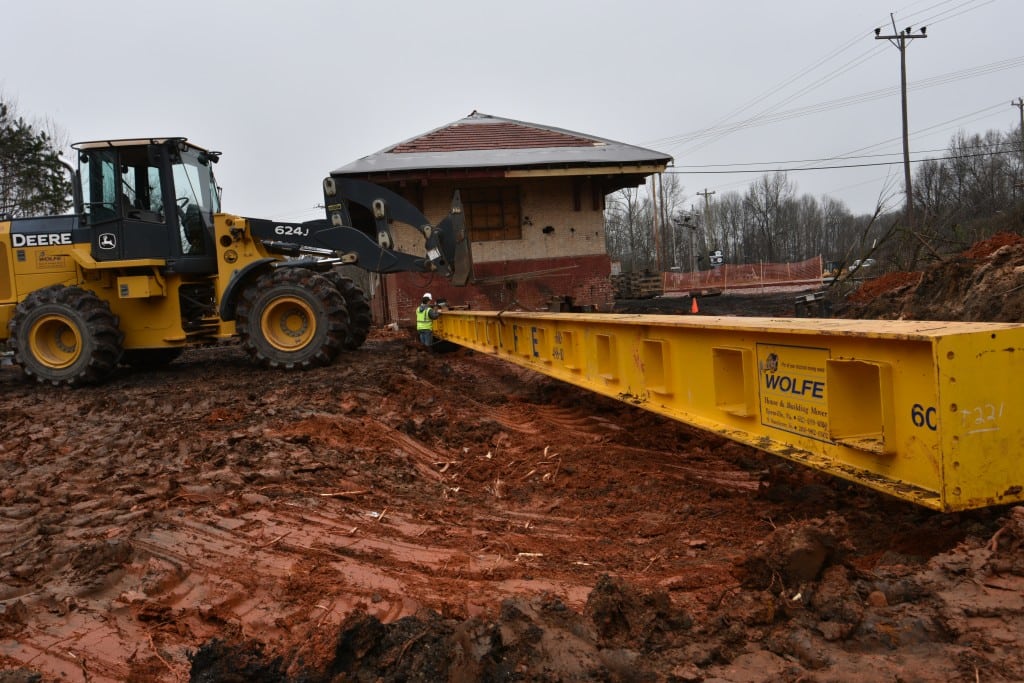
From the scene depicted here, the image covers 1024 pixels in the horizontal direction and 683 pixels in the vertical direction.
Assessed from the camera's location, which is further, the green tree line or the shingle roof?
the green tree line

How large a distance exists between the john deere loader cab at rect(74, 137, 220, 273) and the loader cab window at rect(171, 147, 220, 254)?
14mm

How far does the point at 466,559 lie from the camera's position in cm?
374

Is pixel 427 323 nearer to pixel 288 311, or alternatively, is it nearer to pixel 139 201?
pixel 288 311

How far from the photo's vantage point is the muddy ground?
95.4 inches

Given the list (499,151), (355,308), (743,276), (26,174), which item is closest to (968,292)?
(355,308)

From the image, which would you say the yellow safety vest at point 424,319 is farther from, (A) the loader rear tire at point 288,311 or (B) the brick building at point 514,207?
(B) the brick building at point 514,207

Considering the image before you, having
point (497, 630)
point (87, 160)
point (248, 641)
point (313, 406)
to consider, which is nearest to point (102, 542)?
point (248, 641)

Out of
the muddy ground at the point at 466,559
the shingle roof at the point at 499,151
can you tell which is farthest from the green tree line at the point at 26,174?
the muddy ground at the point at 466,559

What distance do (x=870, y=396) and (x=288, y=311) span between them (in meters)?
7.99

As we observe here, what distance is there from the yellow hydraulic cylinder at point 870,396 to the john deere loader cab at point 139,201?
25.0 ft

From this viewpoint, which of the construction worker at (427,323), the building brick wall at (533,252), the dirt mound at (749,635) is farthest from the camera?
the building brick wall at (533,252)

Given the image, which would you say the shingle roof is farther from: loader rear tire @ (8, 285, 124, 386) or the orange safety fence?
the orange safety fence

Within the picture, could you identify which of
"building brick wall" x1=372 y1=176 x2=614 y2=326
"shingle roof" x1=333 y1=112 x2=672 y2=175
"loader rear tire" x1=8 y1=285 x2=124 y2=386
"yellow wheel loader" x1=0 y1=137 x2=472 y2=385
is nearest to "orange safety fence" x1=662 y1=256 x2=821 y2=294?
"shingle roof" x1=333 y1=112 x2=672 y2=175

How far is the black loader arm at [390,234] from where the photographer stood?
10039 millimetres
